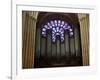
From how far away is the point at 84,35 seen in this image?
7.54ft

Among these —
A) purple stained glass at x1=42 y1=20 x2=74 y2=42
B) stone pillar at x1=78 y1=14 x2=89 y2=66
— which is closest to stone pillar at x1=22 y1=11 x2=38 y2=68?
purple stained glass at x1=42 y1=20 x2=74 y2=42

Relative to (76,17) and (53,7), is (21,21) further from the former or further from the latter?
(76,17)

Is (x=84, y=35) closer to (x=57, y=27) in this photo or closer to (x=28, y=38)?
(x=57, y=27)

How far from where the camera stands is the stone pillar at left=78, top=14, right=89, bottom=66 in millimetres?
2285

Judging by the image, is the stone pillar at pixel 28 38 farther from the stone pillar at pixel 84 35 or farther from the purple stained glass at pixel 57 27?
the stone pillar at pixel 84 35

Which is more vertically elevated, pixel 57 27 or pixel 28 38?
pixel 57 27

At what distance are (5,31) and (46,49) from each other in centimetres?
51

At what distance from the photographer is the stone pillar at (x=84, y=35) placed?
2.29 meters

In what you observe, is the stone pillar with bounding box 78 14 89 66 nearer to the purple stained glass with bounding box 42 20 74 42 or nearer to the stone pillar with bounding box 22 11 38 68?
the purple stained glass with bounding box 42 20 74 42

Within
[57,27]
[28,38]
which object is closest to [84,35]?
[57,27]

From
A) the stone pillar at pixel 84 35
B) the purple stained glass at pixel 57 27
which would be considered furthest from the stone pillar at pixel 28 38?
the stone pillar at pixel 84 35

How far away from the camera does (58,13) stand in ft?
7.26

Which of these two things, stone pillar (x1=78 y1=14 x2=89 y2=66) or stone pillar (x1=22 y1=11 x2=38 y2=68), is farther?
stone pillar (x1=78 y1=14 x2=89 y2=66)
